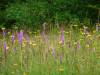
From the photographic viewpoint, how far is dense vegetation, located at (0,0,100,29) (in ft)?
36.2

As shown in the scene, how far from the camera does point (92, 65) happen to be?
4.73 meters

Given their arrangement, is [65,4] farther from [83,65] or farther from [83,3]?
[83,65]

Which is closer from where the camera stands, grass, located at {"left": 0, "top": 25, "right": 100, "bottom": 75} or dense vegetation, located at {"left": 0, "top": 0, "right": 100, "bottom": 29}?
grass, located at {"left": 0, "top": 25, "right": 100, "bottom": 75}

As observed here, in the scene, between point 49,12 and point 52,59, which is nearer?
point 52,59

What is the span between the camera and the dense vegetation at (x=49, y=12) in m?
11.0

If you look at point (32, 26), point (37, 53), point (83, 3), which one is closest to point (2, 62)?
point (37, 53)

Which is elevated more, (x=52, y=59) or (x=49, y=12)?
(x=49, y=12)

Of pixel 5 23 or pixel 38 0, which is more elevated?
pixel 38 0

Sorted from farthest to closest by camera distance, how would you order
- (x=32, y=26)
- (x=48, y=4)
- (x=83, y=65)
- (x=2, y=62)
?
(x=48, y=4)
(x=32, y=26)
(x=2, y=62)
(x=83, y=65)

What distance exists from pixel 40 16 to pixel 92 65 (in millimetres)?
6636

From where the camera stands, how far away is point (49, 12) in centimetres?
1148

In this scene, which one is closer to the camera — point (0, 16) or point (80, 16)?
point (80, 16)

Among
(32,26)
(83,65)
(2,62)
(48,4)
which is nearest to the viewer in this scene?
(83,65)

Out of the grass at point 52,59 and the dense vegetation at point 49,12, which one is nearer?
the grass at point 52,59
